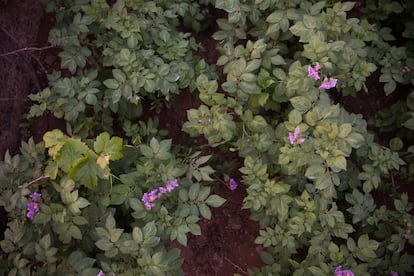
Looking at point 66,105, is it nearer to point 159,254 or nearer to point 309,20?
point 159,254

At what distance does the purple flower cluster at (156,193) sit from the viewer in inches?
83.6

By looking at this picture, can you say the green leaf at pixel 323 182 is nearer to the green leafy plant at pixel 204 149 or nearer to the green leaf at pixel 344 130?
the green leafy plant at pixel 204 149

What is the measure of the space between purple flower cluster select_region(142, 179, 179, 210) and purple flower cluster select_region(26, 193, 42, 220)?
522 millimetres

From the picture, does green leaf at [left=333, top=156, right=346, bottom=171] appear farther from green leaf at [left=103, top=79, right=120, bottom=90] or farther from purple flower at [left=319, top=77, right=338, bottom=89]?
green leaf at [left=103, top=79, right=120, bottom=90]

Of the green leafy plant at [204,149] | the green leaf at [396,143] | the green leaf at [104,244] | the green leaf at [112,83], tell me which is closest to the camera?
the green leaf at [104,244]

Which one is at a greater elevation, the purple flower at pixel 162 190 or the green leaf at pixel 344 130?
the green leaf at pixel 344 130

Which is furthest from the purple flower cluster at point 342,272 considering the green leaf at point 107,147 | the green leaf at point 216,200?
the green leaf at point 107,147

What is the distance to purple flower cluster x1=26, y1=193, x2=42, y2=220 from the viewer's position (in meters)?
2.11

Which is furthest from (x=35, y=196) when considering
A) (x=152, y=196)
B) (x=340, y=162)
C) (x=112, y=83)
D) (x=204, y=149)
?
(x=340, y=162)

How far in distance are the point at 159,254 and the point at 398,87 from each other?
226 cm

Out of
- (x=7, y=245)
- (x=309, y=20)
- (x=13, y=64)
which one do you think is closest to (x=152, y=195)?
(x=7, y=245)

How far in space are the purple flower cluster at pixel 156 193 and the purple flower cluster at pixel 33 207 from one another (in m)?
0.52

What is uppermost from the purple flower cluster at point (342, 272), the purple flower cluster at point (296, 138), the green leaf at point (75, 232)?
A: the purple flower cluster at point (296, 138)

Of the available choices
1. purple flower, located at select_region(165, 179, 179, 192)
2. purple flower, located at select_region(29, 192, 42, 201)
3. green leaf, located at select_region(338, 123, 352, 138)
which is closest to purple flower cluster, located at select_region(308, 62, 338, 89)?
green leaf, located at select_region(338, 123, 352, 138)
